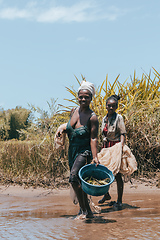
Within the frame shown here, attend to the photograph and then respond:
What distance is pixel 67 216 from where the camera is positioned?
553 centimetres

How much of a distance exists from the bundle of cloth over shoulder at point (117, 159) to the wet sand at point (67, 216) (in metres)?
0.70

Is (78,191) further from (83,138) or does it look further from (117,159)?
(117,159)

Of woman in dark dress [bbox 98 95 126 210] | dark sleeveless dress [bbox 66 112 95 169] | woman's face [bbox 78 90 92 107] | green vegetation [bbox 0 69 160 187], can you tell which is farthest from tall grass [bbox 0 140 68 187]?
woman's face [bbox 78 90 92 107]

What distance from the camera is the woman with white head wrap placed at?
16.9 feet

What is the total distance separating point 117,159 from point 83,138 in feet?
4.24

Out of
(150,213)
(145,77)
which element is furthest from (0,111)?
(150,213)

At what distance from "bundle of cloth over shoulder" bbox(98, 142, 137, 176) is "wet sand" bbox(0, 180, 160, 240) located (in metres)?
0.70

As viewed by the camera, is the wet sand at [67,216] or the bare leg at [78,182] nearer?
the wet sand at [67,216]

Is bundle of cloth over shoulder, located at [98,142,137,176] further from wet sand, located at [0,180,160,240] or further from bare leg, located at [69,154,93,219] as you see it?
bare leg, located at [69,154,93,219]

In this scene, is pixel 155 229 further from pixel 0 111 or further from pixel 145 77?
pixel 0 111

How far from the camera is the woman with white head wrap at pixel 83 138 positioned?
5.16m

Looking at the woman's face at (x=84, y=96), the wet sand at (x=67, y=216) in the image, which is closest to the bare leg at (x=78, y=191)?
the wet sand at (x=67, y=216)

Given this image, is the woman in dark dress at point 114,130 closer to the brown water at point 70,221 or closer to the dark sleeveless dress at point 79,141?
→ the brown water at point 70,221

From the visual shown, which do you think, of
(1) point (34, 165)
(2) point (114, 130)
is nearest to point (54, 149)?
(1) point (34, 165)
